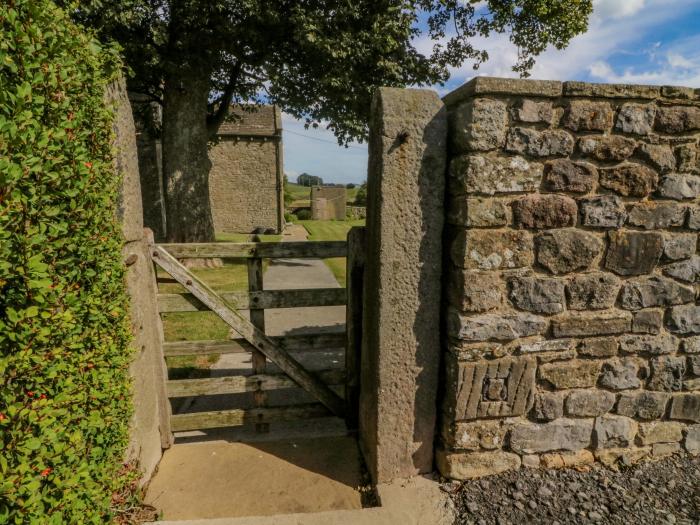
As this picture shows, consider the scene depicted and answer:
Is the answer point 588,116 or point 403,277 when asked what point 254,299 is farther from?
point 588,116

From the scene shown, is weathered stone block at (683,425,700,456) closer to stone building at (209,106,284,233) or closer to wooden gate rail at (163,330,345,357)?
wooden gate rail at (163,330,345,357)

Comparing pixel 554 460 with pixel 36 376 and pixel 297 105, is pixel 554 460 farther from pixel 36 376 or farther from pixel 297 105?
pixel 297 105

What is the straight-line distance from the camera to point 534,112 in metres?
2.32

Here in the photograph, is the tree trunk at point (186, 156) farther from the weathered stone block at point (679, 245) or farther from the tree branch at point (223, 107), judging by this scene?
the weathered stone block at point (679, 245)

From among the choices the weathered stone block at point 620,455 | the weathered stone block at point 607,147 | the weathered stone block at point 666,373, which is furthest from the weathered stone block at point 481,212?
the weathered stone block at point 620,455

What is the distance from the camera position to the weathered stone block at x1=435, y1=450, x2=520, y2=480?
2602 mm

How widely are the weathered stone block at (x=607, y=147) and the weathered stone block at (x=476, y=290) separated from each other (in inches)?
36.7

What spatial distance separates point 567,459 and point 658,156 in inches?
80.8

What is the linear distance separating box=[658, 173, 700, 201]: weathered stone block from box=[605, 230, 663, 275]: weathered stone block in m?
0.26

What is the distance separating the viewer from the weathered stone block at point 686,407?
276 centimetres

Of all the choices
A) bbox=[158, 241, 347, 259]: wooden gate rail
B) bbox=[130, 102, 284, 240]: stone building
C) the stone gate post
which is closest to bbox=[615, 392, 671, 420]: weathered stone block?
the stone gate post

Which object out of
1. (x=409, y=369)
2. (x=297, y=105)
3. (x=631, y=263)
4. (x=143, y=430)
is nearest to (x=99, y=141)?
(x=143, y=430)

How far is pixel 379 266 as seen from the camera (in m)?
2.45

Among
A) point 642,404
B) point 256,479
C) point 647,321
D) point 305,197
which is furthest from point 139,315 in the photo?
point 305,197
